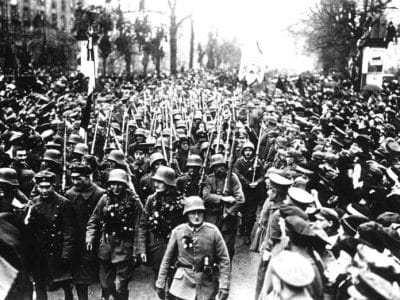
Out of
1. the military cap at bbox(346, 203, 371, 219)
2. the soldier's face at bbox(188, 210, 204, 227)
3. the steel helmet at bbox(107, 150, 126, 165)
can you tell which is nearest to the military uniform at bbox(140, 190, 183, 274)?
the soldier's face at bbox(188, 210, 204, 227)

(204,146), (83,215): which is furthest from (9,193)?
(204,146)

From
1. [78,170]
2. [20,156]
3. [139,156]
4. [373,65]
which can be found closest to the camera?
[78,170]

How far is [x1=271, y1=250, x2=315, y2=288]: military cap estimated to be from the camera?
320 cm

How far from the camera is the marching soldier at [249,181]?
9133mm

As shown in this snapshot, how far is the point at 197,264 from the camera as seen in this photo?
5355mm

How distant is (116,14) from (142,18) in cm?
315

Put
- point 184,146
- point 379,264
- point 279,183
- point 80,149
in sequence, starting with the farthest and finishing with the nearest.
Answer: point 184,146 → point 80,149 → point 279,183 → point 379,264

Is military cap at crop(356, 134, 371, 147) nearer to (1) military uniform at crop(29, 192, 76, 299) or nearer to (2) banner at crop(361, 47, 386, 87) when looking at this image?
(1) military uniform at crop(29, 192, 76, 299)

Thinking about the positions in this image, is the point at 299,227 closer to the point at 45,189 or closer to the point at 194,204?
the point at 194,204

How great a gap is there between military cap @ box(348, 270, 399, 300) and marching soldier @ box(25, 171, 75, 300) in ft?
12.8

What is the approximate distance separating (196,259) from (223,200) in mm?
1871

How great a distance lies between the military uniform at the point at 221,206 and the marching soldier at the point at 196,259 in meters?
1.73

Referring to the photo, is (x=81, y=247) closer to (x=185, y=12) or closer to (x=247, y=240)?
(x=247, y=240)

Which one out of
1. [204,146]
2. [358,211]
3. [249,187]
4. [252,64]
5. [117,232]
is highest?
[252,64]
